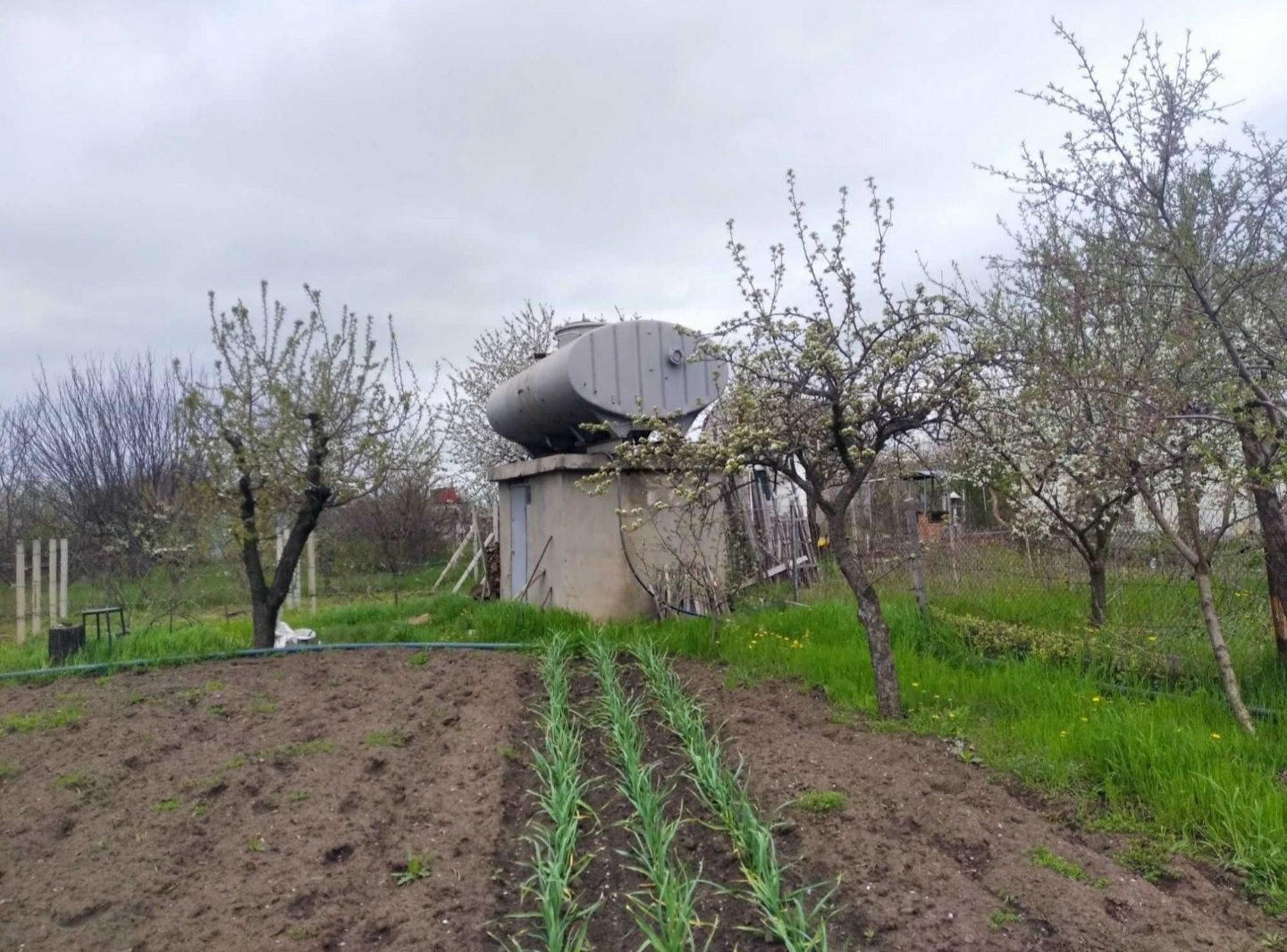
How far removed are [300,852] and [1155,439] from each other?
15.4 ft

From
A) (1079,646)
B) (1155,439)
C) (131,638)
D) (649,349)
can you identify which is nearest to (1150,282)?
(1155,439)

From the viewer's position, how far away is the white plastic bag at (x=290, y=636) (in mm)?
9391

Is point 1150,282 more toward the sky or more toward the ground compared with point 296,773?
more toward the sky

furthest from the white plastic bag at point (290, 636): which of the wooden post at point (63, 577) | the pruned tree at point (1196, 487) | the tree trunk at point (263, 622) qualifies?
the pruned tree at point (1196, 487)

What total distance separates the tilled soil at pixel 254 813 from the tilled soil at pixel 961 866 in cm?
140

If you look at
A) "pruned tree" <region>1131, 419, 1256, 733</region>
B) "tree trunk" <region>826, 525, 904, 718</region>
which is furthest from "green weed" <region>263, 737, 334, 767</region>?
"pruned tree" <region>1131, 419, 1256, 733</region>

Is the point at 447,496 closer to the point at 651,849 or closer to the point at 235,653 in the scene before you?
the point at 235,653

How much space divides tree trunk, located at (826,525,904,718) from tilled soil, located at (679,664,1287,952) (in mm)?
503

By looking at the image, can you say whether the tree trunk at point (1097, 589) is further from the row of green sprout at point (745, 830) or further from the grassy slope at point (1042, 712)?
the row of green sprout at point (745, 830)

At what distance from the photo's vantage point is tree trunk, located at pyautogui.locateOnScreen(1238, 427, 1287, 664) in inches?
202

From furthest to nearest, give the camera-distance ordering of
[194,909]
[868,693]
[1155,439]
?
1. [868,693]
2. [1155,439]
3. [194,909]

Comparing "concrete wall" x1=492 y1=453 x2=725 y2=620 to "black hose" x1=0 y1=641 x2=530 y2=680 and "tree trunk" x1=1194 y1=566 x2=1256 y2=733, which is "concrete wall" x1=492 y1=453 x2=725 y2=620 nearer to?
"black hose" x1=0 y1=641 x2=530 y2=680

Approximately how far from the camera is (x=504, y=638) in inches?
355

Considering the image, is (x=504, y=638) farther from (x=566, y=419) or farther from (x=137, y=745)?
(x=137, y=745)
